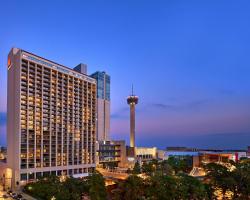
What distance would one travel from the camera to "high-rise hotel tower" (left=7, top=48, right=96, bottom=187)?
101 m

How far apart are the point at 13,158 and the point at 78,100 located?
38.6 meters

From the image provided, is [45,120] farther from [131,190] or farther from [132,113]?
[132,113]

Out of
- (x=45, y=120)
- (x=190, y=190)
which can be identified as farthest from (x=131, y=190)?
(x=45, y=120)

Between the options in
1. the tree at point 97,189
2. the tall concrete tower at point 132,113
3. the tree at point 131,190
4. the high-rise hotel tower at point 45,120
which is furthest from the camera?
the tall concrete tower at point 132,113

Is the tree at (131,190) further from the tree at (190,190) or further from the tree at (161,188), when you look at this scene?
the tree at (190,190)

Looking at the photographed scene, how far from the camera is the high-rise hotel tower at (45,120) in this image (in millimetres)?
100750

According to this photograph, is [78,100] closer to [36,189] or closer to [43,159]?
[43,159]

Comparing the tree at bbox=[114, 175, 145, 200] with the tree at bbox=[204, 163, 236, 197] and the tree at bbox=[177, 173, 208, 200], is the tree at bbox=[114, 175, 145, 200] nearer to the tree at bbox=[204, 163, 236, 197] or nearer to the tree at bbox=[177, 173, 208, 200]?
the tree at bbox=[177, 173, 208, 200]

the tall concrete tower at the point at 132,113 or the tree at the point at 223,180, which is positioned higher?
the tall concrete tower at the point at 132,113

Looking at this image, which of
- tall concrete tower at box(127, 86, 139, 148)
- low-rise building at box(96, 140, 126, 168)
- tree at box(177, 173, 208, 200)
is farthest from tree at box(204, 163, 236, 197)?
tall concrete tower at box(127, 86, 139, 148)

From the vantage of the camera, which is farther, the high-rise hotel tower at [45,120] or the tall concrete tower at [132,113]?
the tall concrete tower at [132,113]

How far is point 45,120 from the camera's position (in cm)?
11019

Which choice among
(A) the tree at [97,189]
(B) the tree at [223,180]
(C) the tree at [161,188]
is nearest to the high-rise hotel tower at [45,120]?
(A) the tree at [97,189]

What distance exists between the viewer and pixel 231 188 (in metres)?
63.4
